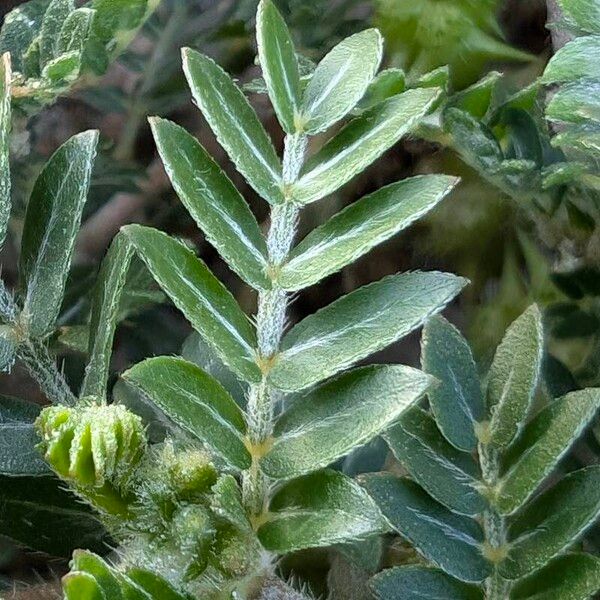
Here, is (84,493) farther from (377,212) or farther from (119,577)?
(377,212)

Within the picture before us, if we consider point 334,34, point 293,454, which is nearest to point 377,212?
point 293,454

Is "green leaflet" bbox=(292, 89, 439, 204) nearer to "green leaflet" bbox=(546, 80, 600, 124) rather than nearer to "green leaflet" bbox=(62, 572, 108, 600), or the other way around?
"green leaflet" bbox=(546, 80, 600, 124)

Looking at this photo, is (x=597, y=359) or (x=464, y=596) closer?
(x=464, y=596)

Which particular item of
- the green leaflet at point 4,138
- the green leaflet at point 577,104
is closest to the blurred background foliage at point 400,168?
the green leaflet at point 577,104

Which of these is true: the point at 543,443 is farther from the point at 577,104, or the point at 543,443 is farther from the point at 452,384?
the point at 577,104

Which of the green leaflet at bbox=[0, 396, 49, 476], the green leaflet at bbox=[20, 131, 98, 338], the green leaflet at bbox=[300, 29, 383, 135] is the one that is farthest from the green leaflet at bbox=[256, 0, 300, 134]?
the green leaflet at bbox=[0, 396, 49, 476]

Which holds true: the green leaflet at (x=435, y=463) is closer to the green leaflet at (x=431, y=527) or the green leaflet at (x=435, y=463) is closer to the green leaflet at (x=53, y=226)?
the green leaflet at (x=431, y=527)

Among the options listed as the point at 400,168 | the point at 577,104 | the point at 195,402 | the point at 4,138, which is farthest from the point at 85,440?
the point at 400,168
